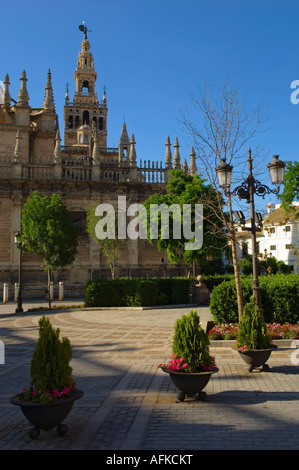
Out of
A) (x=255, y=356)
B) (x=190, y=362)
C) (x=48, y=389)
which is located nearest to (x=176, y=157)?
(x=255, y=356)

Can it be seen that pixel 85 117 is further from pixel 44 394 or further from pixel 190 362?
pixel 44 394

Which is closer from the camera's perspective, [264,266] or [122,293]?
[122,293]

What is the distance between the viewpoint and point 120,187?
32.8m

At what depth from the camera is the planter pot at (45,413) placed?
4.82 meters

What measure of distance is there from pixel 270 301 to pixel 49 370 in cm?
856

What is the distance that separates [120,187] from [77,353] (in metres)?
23.3

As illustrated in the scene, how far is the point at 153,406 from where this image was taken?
244 inches

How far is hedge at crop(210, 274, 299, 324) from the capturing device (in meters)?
12.0

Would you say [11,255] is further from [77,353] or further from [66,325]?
[77,353]

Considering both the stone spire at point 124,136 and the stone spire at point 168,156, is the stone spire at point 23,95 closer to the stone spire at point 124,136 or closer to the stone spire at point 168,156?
the stone spire at point 168,156

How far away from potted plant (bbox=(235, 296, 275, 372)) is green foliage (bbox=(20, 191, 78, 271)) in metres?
17.9

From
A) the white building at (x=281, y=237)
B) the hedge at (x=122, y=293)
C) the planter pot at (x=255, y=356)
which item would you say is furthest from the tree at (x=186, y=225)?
the white building at (x=281, y=237)

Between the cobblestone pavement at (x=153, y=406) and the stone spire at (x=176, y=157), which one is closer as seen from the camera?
the cobblestone pavement at (x=153, y=406)

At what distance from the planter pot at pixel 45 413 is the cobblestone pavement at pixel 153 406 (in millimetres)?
131
